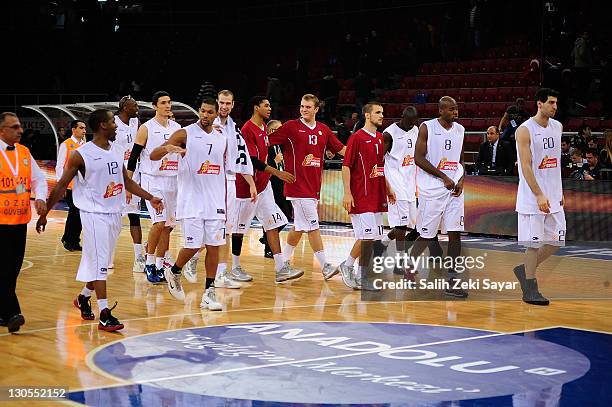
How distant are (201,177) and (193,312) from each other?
1.40 meters

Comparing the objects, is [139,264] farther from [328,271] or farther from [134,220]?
[328,271]

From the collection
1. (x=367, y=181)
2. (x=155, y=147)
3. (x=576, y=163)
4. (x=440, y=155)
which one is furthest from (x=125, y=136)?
(x=576, y=163)

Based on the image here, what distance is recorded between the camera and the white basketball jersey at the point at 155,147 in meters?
11.7

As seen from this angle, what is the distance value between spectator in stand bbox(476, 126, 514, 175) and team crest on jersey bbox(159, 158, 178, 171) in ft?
23.6

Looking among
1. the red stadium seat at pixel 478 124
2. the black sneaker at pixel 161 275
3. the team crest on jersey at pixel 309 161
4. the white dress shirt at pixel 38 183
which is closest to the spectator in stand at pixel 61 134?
the red stadium seat at pixel 478 124

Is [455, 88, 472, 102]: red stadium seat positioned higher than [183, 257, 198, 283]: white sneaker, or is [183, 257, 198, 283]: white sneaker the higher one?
[455, 88, 472, 102]: red stadium seat

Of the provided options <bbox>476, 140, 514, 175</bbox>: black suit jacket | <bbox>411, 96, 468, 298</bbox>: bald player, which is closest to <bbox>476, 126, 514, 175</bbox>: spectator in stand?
<bbox>476, 140, 514, 175</bbox>: black suit jacket

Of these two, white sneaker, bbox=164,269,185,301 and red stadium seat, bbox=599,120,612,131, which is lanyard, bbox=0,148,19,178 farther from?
red stadium seat, bbox=599,120,612,131

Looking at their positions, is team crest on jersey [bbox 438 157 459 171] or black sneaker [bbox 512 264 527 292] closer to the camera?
black sneaker [bbox 512 264 527 292]

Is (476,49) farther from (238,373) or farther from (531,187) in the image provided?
(238,373)

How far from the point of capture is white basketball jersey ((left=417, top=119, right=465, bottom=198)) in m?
11.0

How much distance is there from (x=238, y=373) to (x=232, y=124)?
4.43 meters

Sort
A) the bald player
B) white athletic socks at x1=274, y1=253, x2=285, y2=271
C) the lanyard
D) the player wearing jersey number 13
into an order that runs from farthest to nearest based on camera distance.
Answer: white athletic socks at x1=274, y1=253, x2=285, y2=271
the player wearing jersey number 13
the bald player
the lanyard

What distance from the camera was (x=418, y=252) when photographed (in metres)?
11.3
